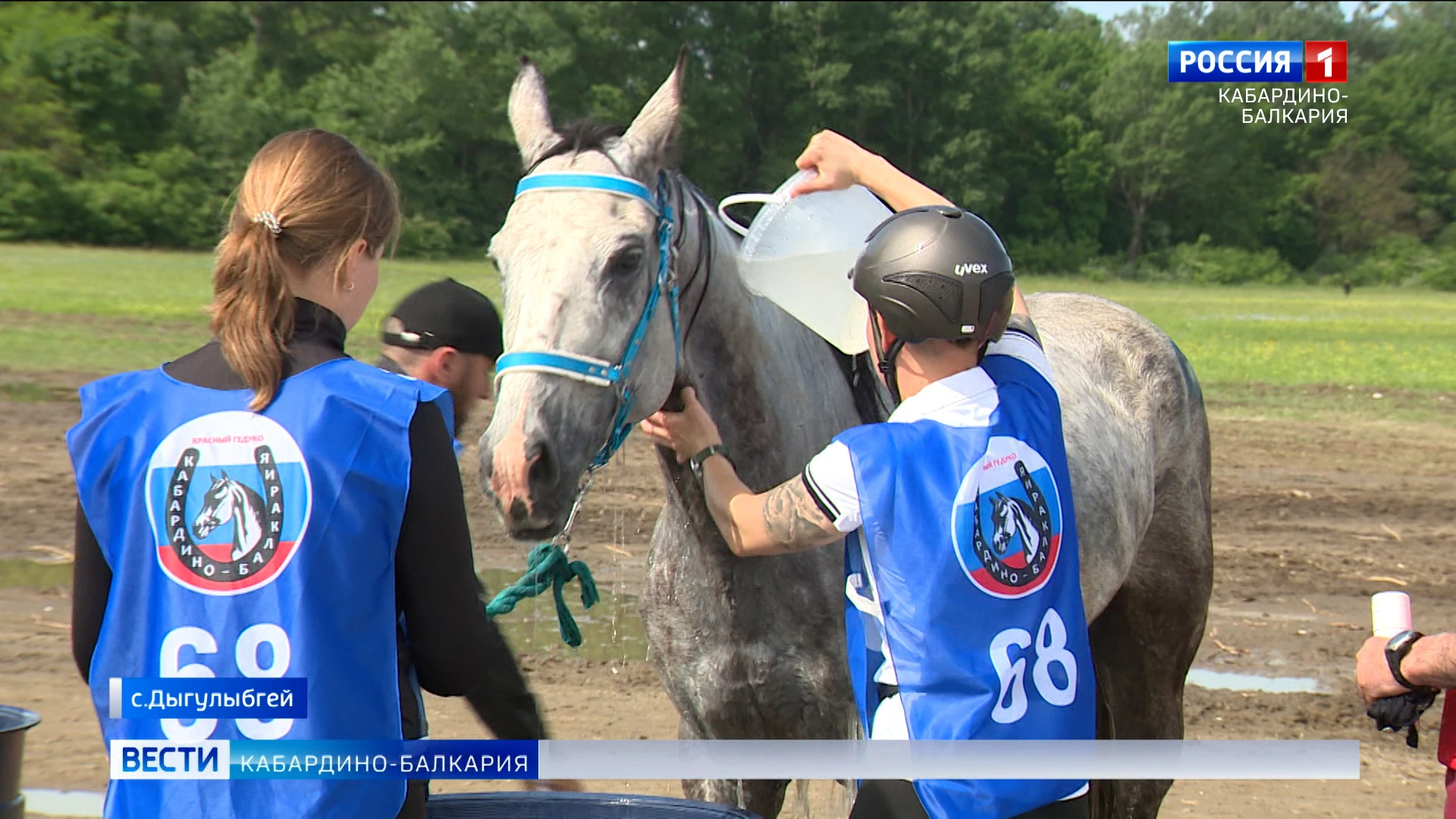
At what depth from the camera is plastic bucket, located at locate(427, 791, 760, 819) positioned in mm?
2672

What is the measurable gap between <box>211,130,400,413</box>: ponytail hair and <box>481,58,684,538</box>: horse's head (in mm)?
722

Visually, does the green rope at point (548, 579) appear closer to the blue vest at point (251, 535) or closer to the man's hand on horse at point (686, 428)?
the man's hand on horse at point (686, 428)

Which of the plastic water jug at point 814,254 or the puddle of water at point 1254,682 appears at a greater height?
the plastic water jug at point 814,254

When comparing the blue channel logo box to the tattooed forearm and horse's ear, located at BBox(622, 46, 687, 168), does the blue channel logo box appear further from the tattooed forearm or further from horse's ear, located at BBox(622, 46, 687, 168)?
the tattooed forearm

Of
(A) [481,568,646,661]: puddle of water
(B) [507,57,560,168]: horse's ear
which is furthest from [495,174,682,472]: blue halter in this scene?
(A) [481,568,646,661]: puddle of water

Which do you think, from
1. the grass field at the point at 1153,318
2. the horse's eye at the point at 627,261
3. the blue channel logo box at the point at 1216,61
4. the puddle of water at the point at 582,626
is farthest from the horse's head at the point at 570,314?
the grass field at the point at 1153,318

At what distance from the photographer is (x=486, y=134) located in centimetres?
4484

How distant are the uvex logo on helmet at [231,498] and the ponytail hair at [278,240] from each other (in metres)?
0.06

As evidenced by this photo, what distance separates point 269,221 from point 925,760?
1346 mm

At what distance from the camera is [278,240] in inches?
76.2

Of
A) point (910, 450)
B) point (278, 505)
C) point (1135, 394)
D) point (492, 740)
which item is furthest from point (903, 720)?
point (1135, 394)

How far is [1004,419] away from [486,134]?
145ft

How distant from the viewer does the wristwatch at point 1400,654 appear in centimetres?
247

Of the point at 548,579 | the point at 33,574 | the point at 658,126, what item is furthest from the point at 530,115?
the point at 33,574
